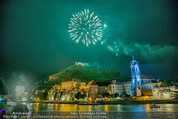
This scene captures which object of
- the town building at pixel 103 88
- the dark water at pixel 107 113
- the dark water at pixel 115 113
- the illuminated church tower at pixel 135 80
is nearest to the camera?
the dark water at pixel 107 113

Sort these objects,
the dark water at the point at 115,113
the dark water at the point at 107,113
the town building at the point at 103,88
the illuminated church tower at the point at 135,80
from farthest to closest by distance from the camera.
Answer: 1. the town building at the point at 103,88
2. the illuminated church tower at the point at 135,80
3. the dark water at the point at 115,113
4. the dark water at the point at 107,113

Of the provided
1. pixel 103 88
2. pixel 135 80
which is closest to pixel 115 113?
pixel 135 80

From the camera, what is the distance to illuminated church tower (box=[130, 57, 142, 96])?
392ft

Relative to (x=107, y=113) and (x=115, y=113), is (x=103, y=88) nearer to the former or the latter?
(x=115, y=113)

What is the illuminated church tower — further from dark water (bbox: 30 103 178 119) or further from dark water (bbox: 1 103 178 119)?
dark water (bbox: 1 103 178 119)

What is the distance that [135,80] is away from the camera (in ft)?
416

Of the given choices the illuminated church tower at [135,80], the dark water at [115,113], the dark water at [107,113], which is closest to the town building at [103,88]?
the illuminated church tower at [135,80]

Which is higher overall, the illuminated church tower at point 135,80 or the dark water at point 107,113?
the illuminated church tower at point 135,80

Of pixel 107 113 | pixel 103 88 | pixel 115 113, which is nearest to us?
pixel 107 113

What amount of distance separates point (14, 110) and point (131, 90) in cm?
12541

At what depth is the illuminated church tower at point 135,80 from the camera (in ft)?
392

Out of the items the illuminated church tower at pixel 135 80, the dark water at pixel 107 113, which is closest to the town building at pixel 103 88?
the illuminated church tower at pixel 135 80

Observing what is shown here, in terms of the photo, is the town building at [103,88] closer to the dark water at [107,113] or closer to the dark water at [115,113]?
the dark water at [115,113]

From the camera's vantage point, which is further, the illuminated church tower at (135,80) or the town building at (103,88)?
the town building at (103,88)
